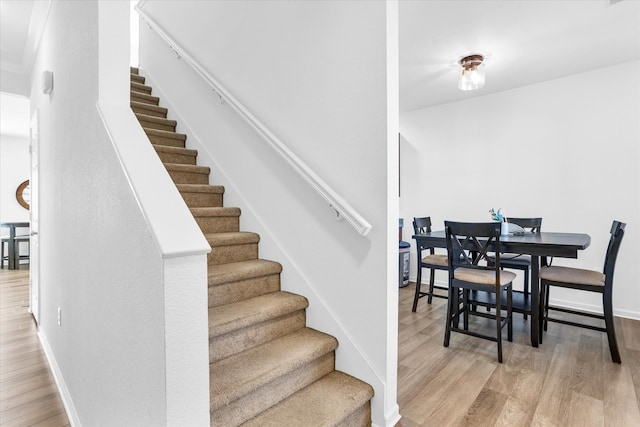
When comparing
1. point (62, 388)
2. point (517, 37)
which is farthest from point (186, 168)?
point (517, 37)

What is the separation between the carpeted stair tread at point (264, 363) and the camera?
4.38 ft

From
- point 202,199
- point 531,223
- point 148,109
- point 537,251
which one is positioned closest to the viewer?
point 537,251

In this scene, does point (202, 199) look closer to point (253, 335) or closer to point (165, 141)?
point (165, 141)

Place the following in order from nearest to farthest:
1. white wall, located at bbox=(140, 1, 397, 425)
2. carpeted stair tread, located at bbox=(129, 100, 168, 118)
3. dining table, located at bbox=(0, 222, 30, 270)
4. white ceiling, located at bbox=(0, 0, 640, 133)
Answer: white wall, located at bbox=(140, 1, 397, 425)
white ceiling, located at bbox=(0, 0, 640, 133)
carpeted stair tread, located at bbox=(129, 100, 168, 118)
dining table, located at bbox=(0, 222, 30, 270)

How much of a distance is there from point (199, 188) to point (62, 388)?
155cm

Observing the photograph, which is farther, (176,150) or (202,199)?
(176,150)

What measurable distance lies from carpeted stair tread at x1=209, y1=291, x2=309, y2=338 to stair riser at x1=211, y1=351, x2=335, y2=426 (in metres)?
0.31

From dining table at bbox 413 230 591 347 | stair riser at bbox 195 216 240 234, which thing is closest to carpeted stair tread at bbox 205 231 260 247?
stair riser at bbox 195 216 240 234

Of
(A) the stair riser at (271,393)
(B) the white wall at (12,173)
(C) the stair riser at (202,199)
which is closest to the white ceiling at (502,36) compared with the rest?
(C) the stair riser at (202,199)

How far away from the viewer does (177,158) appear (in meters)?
2.82

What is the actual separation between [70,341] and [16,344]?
5.11 ft

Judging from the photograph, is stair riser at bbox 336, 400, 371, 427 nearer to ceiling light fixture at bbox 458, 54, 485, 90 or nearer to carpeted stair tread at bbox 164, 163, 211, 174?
carpeted stair tread at bbox 164, 163, 211, 174

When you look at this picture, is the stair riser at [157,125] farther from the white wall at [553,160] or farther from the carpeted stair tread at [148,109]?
the white wall at [553,160]

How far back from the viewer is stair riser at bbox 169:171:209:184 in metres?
2.57
